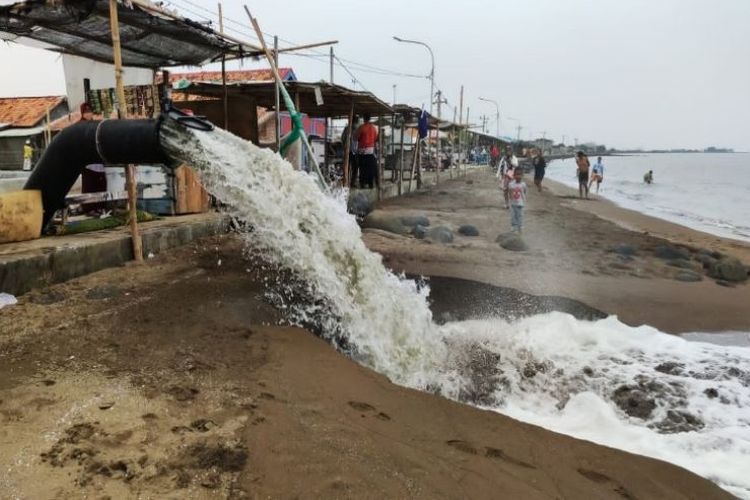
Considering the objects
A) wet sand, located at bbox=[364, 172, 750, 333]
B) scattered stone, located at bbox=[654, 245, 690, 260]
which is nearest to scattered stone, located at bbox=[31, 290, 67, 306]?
wet sand, located at bbox=[364, 172, 750, 333]

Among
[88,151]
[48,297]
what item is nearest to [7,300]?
[48,297]

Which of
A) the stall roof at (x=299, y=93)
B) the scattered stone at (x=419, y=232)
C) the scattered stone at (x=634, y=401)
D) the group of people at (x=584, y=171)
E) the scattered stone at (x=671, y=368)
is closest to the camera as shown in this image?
the scattered stone at (x=634, y=401)

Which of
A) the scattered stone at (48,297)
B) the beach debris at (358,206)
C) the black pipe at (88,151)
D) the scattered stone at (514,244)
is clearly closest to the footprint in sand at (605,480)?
the black pipe at (88,151)

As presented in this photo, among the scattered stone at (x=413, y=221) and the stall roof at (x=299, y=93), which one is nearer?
the stall roof at (x=299, y=93)

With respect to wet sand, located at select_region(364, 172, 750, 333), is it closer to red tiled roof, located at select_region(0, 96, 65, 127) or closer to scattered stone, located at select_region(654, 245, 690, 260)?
scattered stone, located at select_region(654, 245, 690, 260)

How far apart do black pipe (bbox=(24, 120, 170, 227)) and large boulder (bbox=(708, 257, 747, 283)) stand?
936cm

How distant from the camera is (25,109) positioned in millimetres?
24875

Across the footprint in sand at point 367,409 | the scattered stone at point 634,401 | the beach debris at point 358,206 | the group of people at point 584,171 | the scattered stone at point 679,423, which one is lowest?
the scattered stone at point 679,423

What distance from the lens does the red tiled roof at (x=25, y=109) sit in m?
23.8

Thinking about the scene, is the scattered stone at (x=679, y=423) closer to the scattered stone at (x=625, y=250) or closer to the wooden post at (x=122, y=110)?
the wooden post at (x=122, y=110)

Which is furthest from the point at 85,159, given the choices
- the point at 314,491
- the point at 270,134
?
the point at 270,134

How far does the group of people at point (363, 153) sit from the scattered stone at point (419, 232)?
3.98 m

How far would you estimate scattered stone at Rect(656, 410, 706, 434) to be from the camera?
4.21 meters

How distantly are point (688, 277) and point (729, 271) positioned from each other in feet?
3.04
